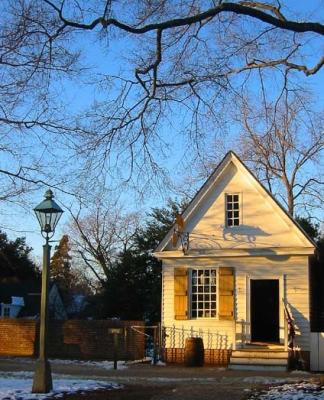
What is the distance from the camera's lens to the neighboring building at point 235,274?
1912 cm

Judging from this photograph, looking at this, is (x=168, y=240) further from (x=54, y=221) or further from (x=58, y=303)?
(x=58, y=303)

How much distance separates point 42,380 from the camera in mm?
12172

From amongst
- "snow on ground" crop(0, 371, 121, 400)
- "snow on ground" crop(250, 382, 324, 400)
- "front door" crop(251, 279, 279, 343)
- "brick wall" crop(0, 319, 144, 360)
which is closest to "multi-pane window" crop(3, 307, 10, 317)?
"brick wall" crop(0, 319, 144, 360)

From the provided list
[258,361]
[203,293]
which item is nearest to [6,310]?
[203,293]

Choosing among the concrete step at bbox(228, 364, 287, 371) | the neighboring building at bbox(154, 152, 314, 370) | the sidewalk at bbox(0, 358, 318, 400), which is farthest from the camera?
the neighboring building at bbox(154, 152, 314, 370)

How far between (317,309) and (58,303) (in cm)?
3055

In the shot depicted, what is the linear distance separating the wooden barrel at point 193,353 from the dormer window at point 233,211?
153 inches

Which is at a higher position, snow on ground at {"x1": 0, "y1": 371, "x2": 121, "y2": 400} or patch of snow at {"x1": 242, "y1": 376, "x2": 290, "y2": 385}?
snow on ground at {"x1": 0, "y1": 371, "x2": 121, "y2": 400}

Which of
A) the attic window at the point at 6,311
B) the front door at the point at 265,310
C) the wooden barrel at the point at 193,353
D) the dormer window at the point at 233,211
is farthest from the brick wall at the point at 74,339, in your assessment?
the attic window at the point at 6,311

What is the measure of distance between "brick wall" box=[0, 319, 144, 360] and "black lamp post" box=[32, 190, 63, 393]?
345 inches

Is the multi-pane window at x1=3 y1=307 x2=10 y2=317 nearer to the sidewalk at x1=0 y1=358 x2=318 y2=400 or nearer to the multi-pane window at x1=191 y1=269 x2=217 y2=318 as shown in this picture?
the sidewalk at x1=0 y1=358 x2=318 y2=400

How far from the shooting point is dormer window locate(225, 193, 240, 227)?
801 inches

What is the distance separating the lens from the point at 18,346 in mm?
23344

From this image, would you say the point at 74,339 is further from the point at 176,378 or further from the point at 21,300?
the point at 21,300
